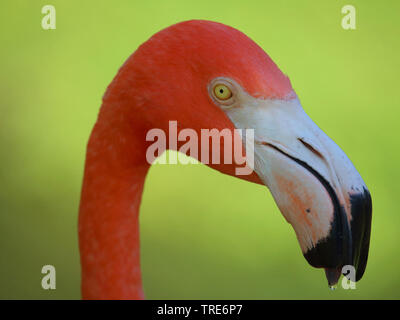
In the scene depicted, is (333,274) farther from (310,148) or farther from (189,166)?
(189,166)

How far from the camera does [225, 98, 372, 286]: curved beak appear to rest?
3.76 feet

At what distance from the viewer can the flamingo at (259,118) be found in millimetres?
1151

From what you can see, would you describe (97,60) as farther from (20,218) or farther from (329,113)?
(329,113)

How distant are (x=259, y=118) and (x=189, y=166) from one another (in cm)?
230

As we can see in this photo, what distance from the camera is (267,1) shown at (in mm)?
3754

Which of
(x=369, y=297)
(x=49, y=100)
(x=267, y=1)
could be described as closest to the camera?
(x=369, y=297)

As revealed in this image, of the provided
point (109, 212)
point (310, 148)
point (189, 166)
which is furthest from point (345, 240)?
point (189, 166)

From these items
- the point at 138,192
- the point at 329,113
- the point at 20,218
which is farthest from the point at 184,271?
the point at 138,192

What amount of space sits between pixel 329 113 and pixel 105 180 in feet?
7.80

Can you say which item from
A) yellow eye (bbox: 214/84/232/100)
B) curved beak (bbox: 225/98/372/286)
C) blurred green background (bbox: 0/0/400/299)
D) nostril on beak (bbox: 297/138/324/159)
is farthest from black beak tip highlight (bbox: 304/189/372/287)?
blurred green background (bbox: 0/0/400/299)

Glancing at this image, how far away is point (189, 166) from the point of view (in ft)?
11.3

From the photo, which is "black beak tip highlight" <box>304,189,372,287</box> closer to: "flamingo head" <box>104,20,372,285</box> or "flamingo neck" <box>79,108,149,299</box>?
"flamingo head" <box>104,20,372,285</box>

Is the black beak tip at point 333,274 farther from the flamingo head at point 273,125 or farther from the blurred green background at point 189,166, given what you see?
the blurred green background at point 189,166

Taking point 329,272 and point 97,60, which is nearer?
point 329,272
